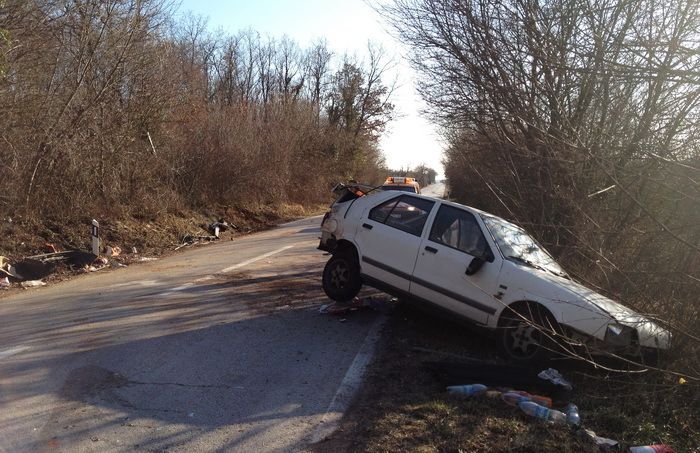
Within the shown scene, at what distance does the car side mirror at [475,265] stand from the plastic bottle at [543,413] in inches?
84.8

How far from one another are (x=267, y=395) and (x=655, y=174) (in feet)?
13.0

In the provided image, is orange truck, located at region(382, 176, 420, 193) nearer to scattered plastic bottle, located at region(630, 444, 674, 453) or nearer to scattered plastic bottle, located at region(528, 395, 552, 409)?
scattered plastic bottle, located at region(528, 395, 552, 409)

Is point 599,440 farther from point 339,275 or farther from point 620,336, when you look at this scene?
point 339,275

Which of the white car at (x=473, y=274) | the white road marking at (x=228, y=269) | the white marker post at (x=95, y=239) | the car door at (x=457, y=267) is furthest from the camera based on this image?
the white marker post at (x=95, y=239)

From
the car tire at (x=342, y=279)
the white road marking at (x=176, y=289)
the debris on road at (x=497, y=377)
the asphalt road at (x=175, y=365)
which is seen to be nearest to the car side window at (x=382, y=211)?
the car tire at (x=342, y=279)

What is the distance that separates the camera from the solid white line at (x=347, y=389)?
15.3ft

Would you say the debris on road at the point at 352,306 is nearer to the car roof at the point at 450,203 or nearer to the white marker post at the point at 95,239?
the car roof at the point at 450,203

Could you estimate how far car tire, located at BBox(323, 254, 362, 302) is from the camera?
27.9ft

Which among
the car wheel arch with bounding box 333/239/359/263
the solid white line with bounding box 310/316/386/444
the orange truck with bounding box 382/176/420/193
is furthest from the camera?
the orange truck with bounding box 382/176/420/193

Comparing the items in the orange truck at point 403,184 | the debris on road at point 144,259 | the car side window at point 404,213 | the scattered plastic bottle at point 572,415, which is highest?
the orange truck at point 403,184

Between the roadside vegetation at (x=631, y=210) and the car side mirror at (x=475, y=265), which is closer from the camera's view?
the roadside vegetation at (x=631, y=210)

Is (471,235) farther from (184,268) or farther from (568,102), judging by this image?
(184,268)

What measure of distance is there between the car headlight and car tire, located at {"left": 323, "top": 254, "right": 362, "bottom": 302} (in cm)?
352

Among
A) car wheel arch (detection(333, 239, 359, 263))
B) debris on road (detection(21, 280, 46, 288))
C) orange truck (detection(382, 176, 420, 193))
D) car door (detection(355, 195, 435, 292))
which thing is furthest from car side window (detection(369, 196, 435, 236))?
orange truck (detection(382, 176, 420, 193))
